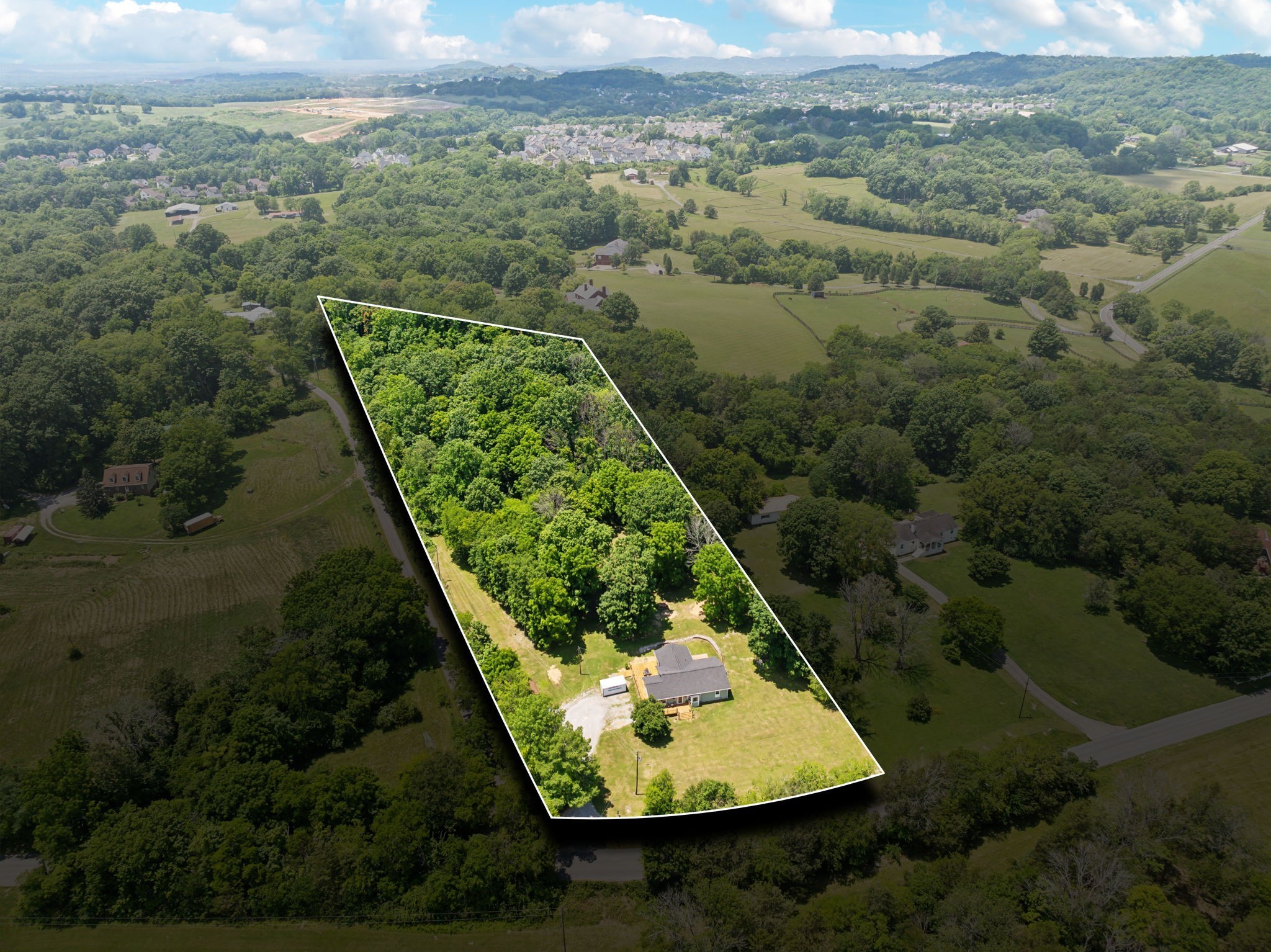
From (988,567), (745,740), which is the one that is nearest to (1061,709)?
(988,567)

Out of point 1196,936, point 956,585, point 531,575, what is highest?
point 531,575

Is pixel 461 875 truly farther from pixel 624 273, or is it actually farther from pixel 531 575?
pixel 624 273

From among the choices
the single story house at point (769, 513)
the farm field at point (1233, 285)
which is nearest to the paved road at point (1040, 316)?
the farm field at point (1233, 285)

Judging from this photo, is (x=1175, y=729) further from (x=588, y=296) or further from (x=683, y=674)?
(x=588, y=296)

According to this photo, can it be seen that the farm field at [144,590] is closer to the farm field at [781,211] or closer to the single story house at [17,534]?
the single story house at [17,534]

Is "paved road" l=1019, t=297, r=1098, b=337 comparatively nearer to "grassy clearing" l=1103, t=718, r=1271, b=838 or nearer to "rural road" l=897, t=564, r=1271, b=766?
Result: "rural road" l=897, t=564, r=1271, b=766

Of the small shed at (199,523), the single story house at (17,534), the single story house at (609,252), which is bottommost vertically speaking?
the single story house at (17,534)

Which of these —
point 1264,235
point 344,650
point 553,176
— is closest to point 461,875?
point 344,650
